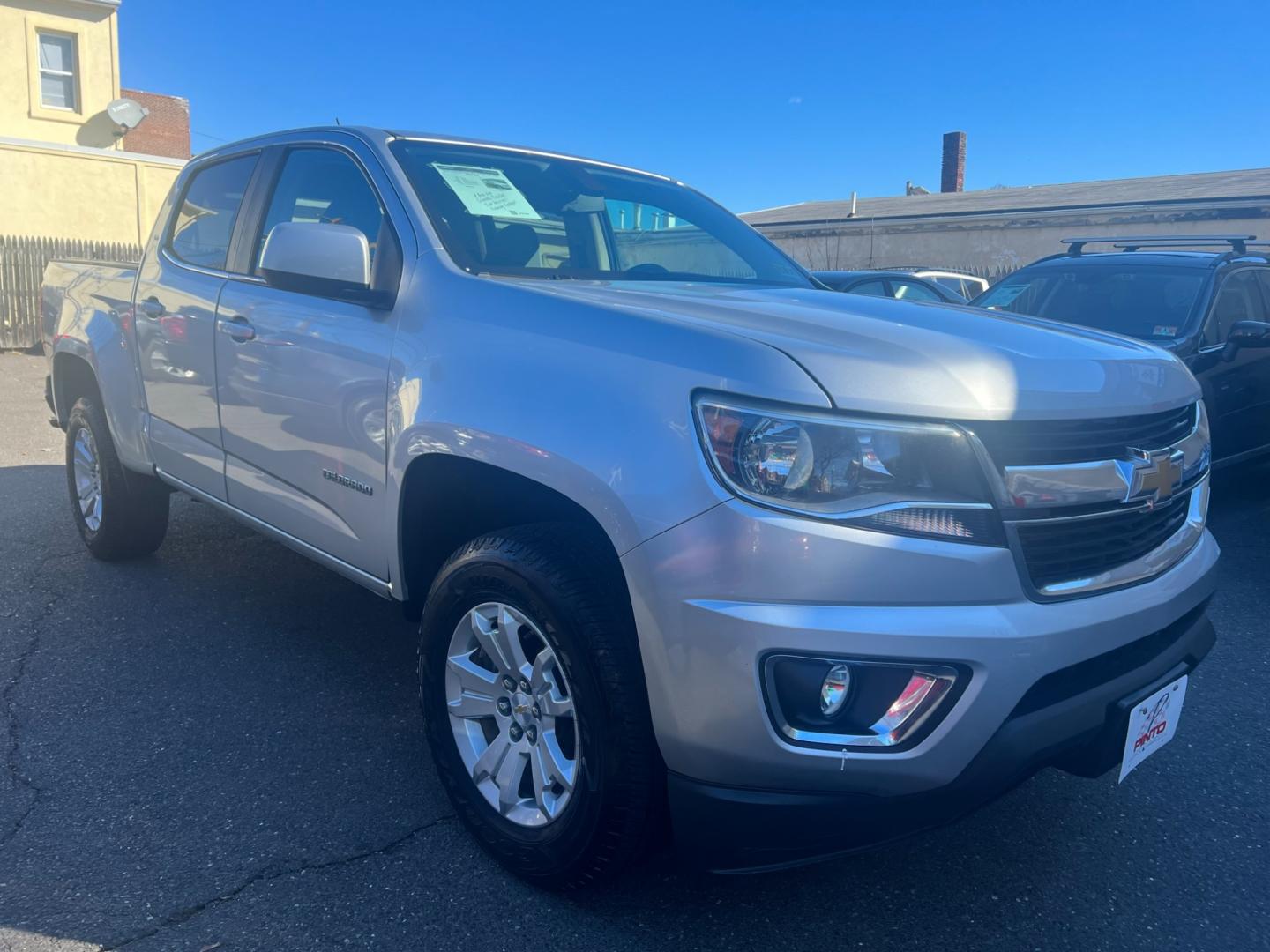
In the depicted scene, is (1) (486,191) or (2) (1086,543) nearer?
(2) (1086,543)

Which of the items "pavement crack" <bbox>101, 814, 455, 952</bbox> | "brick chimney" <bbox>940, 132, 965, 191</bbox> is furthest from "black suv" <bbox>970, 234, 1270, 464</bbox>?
"brick chimney" <bbox>940, 132, 965, 191</bbox>

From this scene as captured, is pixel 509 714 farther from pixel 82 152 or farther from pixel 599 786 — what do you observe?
pixel 82 152

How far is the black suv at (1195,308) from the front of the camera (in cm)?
605

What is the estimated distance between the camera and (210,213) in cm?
413

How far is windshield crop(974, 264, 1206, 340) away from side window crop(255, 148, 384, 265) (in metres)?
4.24

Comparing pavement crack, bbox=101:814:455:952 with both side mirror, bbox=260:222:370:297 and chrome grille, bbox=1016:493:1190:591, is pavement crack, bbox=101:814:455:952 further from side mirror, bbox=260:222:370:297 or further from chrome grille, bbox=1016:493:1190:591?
chrome grille, bbox=1016:493:1190:591

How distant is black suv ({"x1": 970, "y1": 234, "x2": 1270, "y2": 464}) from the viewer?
6.05m

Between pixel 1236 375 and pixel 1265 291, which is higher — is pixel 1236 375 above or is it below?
below

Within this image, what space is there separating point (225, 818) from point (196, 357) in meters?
1.78

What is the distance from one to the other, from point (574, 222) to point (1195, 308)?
4.51 m

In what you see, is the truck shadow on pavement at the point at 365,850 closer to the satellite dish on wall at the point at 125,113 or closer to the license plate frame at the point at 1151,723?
the license plate frame at the point at 1151,723

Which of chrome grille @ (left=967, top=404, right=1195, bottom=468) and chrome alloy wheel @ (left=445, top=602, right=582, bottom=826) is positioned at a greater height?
chrome grille @ (left=967, top=404, right=1195, bottom=468)

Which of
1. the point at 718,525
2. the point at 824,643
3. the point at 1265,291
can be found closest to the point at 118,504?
the point at 718,525

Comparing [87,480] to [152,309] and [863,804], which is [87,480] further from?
[863,804]
